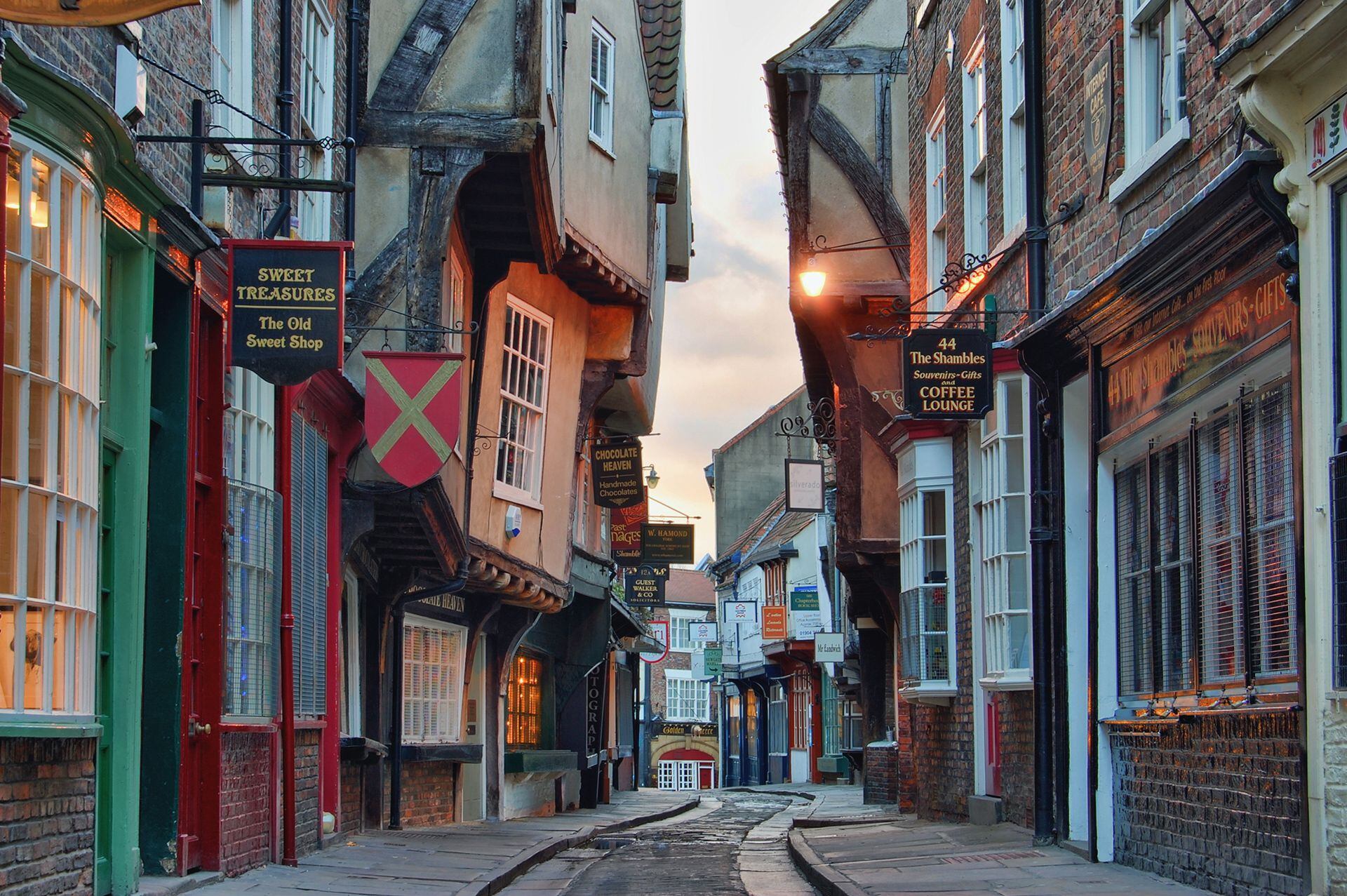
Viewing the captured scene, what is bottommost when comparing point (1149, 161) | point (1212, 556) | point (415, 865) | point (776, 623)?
point (415, 865)

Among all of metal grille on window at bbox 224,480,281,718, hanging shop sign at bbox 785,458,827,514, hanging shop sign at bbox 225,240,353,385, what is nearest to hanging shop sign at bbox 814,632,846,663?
hanging shop sign at bbox 785,458,827,514

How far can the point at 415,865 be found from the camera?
12445mm

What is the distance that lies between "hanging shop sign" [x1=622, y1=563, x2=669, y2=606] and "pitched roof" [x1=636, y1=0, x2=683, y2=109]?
13.2 m

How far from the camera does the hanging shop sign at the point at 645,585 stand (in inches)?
1363

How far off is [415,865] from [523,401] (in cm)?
724

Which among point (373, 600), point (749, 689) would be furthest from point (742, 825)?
point (749, 689)

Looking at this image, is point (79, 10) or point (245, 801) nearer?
point (79, 10)

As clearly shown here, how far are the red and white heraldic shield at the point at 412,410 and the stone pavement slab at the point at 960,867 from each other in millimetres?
4167

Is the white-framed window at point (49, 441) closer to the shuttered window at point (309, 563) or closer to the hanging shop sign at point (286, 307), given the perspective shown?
the hanging shop sign at point (286, 307)

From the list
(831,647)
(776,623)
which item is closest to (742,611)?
(776,623)

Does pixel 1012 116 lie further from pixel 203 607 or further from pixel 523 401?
pixel 203 607

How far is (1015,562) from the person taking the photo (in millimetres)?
14188

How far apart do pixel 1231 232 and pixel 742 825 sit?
1603cm

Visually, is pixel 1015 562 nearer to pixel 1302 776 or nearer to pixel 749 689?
pixel 1302 776
